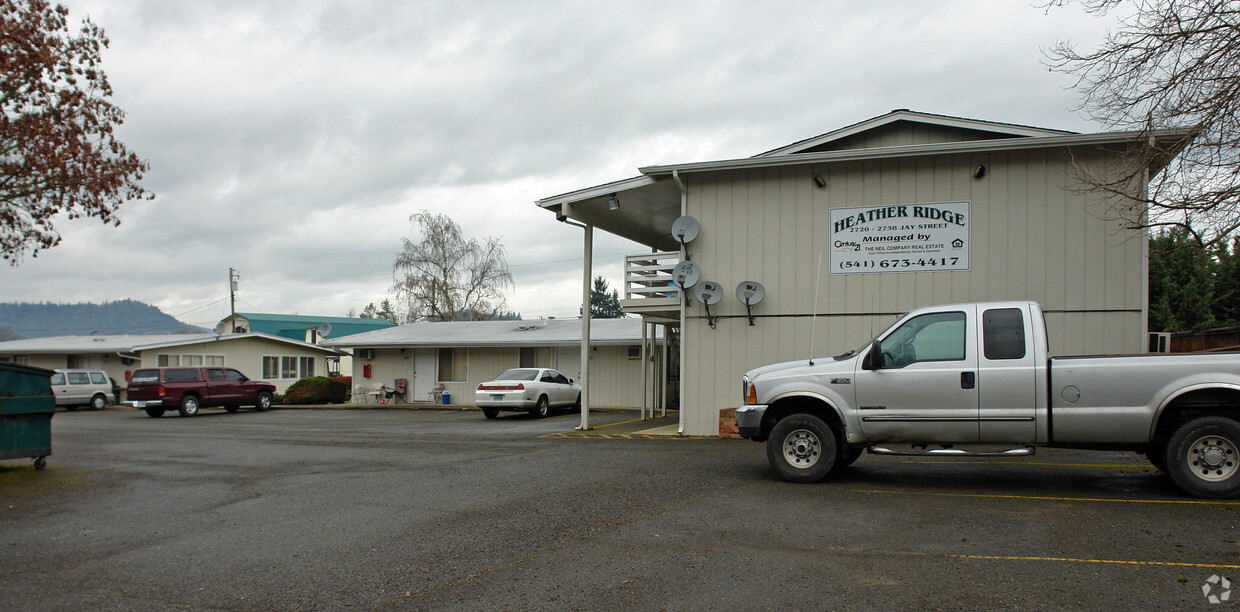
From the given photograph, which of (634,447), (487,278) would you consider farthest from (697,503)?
(487,278)

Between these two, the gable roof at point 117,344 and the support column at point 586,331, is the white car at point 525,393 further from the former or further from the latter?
the gable roof at point 117,344

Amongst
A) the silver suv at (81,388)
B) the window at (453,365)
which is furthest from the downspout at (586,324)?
the silver suv at (81,388)

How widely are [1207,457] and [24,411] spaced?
46.6 ft

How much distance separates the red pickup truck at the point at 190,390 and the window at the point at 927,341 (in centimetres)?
2481

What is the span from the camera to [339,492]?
30.2ft

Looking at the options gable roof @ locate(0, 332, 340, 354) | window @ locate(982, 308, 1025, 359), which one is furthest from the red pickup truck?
window @ locate(982, 308, 1025, 359)

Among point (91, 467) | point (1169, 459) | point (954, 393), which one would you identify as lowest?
point (91, 467)

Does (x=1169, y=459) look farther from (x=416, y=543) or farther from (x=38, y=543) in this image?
(x=38, y=543)

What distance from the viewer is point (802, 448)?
9.02m

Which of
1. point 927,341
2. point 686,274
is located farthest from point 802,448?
point 686,274

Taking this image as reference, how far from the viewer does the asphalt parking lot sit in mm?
5020

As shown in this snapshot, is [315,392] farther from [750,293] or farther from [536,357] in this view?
[750,293]

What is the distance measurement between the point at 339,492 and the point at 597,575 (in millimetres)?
4877

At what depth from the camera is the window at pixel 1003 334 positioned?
27.1ft
